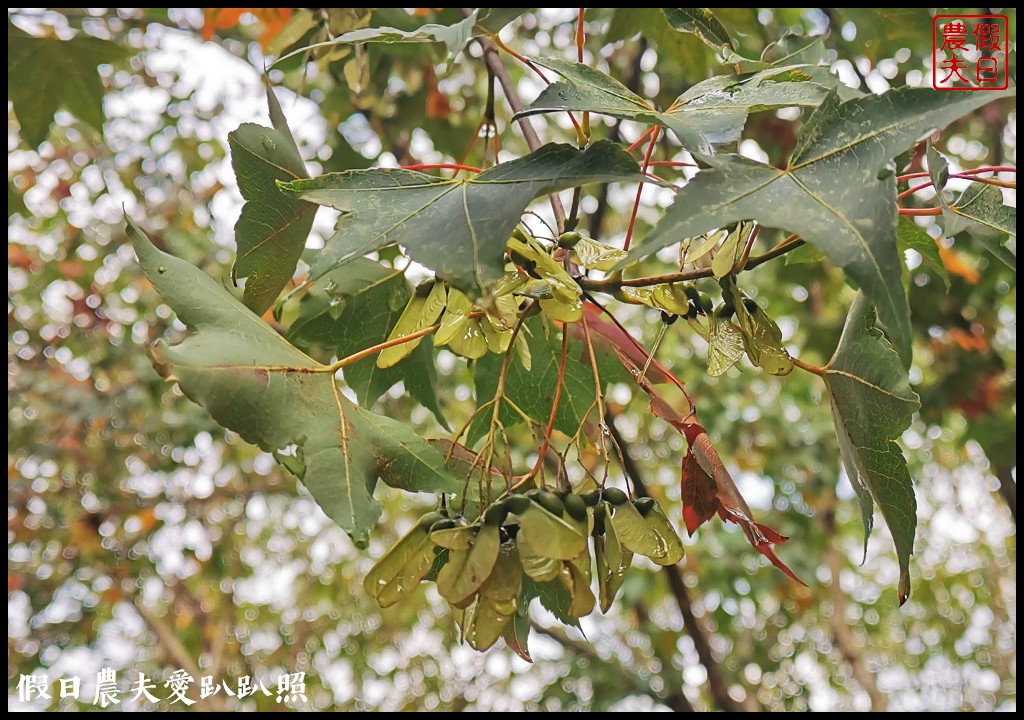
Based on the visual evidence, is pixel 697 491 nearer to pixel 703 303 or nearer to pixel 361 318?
pixel 703 303

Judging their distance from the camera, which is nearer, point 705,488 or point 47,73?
point 705,488

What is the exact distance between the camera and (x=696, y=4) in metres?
0.86

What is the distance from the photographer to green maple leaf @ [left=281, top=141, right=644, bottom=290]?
489 millimetres

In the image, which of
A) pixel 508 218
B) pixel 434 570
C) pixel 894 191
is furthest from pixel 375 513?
pixel 894 191

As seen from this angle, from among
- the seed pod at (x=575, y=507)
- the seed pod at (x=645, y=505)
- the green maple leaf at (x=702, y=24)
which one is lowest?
the seed pod at (x=645, y=505)

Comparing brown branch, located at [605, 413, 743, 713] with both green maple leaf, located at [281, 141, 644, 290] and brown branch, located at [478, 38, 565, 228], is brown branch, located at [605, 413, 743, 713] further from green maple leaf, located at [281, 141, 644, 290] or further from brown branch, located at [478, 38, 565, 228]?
green maple leaf, located at [281, 141, 644, 290]

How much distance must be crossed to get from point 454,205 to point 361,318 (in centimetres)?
34

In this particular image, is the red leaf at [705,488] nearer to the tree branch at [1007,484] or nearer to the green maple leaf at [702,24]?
the green maple leaf at [702,24]

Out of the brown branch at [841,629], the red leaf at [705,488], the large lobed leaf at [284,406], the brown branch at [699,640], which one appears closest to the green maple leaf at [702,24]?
the red leaf at [705,488]

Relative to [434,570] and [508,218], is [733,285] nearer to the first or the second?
[508,218]

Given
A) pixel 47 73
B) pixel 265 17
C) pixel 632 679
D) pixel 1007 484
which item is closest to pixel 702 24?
pixel 265 17

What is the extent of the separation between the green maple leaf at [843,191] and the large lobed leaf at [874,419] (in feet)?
0.29

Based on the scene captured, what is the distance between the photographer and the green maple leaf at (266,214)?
2.25ft

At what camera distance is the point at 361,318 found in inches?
33.6
